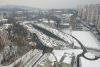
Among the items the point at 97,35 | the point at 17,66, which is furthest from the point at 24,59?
the point at 97,35

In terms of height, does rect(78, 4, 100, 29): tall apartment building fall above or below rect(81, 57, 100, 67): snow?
above

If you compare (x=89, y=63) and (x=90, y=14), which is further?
(x=90, y=14)

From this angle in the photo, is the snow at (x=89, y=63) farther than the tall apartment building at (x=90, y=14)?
No

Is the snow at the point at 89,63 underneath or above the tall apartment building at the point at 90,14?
underneath

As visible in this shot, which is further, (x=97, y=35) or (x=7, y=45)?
(x=97, y=35)

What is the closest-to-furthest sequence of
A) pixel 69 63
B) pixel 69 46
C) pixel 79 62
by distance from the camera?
pixel 69 63 < pixel 79 62 < pixel 69 46

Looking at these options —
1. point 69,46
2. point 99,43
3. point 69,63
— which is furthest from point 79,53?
point 99,43

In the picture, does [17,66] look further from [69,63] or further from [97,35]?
[97,35]

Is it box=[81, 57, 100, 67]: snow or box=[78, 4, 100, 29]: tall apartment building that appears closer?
box=[81, 57, 100, 67]: snow

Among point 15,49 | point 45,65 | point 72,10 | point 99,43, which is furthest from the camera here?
point 72,10
